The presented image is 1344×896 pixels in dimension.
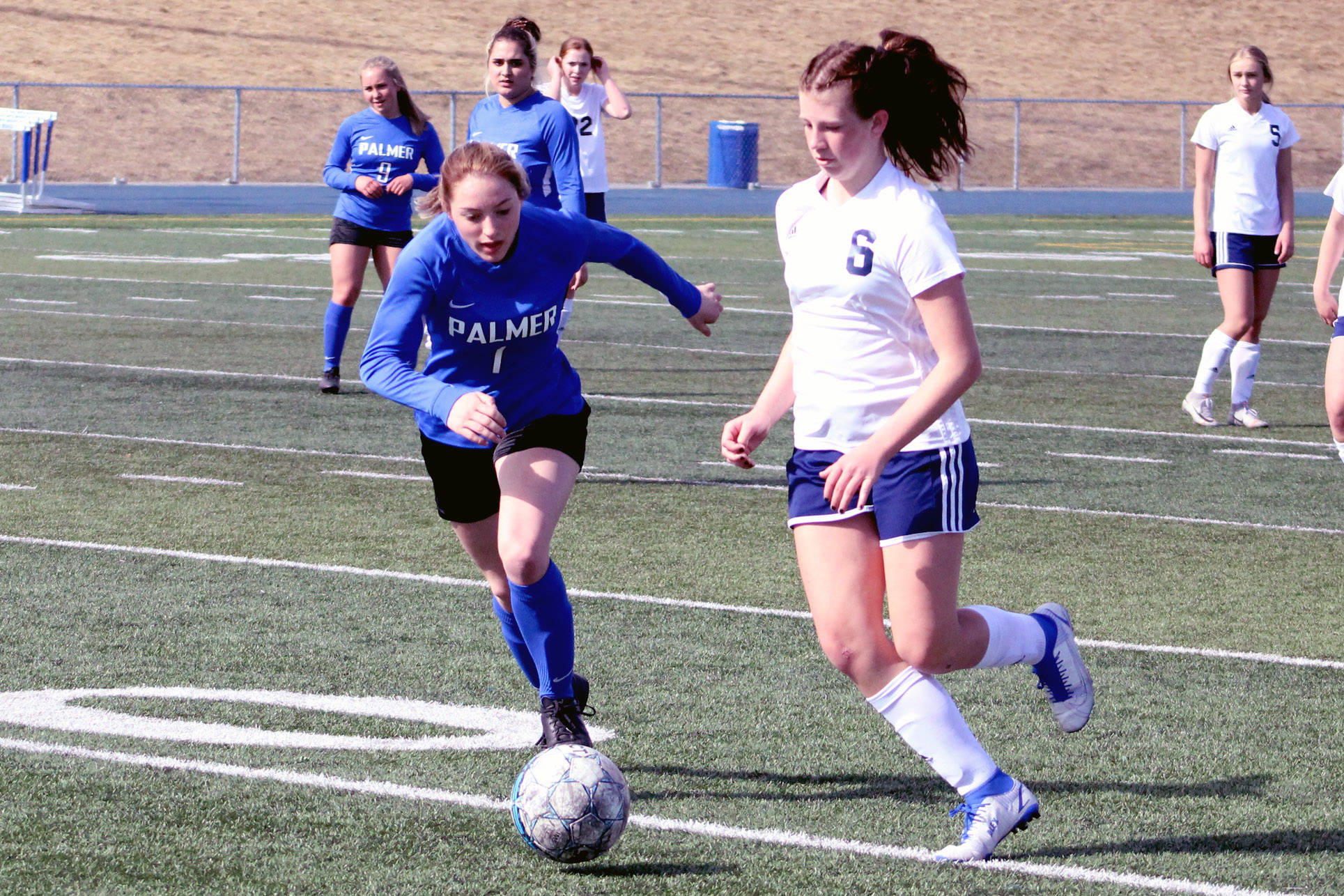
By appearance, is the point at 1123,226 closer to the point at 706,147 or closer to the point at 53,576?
the point at 706,147

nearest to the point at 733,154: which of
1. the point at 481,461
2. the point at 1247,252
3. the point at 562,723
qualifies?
the point at 1247,252

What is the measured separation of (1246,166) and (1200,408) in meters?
1.42

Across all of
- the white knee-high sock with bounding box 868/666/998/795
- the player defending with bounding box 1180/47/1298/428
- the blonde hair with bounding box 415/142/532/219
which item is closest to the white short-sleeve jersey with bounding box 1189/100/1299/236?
the player defending with bounding box 1180/47/1298/428

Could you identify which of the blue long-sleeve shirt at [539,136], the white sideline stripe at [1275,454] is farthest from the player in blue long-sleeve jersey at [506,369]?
the white sideline stripe at [1275,454]

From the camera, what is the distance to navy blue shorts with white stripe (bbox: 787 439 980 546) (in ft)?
14.4

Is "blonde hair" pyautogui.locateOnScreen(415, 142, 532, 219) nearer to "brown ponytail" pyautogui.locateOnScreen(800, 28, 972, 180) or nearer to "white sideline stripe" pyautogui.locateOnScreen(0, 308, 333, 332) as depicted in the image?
"brown ponytail" pyautogui.locateOnScreen(800, 28, 972, 180)

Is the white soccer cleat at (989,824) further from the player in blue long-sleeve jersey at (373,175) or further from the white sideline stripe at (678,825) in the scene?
the player in blue long-sleeve jersey at (373,175)

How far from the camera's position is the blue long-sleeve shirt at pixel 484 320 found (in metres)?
5.05

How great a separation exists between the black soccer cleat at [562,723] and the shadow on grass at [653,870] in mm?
687

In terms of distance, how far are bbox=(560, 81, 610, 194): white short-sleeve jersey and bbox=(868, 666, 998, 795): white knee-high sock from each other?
1032 cm

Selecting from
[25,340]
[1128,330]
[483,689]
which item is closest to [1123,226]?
[1128,330]

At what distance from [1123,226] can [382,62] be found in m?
21.6

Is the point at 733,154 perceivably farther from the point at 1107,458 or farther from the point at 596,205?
the point at 1107,458

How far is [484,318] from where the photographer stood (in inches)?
206
